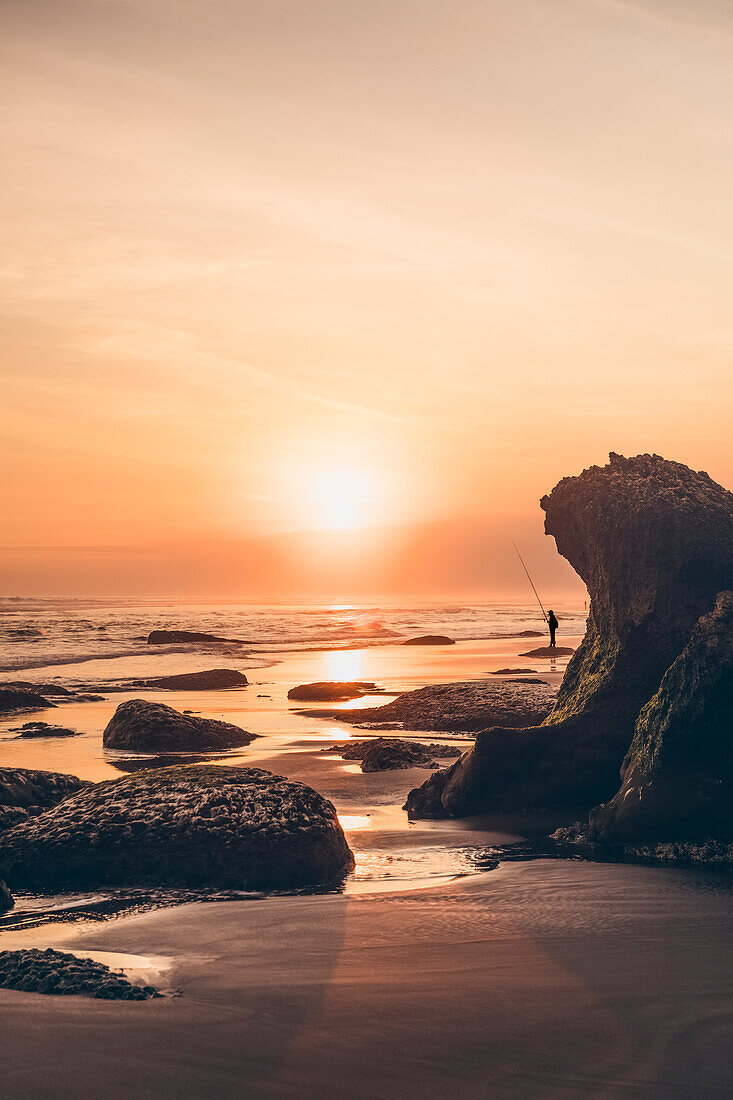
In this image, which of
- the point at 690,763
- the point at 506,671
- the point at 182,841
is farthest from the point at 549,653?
the point at 182,841

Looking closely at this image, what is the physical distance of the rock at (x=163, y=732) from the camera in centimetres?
1391

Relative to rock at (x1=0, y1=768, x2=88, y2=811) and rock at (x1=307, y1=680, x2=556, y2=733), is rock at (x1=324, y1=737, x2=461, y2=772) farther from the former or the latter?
rock at (x1=0, y1=768, x2=88, y2=811)

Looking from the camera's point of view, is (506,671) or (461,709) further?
(506,671)

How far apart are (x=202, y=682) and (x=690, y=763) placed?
17310 mm

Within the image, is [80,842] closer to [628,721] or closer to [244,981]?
[244,981]

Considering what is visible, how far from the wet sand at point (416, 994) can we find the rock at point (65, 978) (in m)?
0.09

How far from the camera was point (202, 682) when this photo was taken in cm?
2372

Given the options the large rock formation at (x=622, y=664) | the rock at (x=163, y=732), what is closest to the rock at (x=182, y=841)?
the large rock formation at (x=622, y=664)

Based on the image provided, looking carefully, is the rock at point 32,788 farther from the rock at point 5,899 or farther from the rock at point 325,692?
the rock at point 325,692

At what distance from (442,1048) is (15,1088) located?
5.83 feet

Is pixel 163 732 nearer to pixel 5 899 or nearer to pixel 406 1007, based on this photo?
pixel 5 899

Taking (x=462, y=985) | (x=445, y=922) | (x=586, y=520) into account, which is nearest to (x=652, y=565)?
(x=586, y=520)

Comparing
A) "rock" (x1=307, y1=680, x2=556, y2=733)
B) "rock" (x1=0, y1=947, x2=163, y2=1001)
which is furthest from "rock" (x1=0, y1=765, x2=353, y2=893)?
"rock" (x1=307, y1=680, x2=556, y2=733)

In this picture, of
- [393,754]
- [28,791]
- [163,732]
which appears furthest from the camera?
[163,732]
